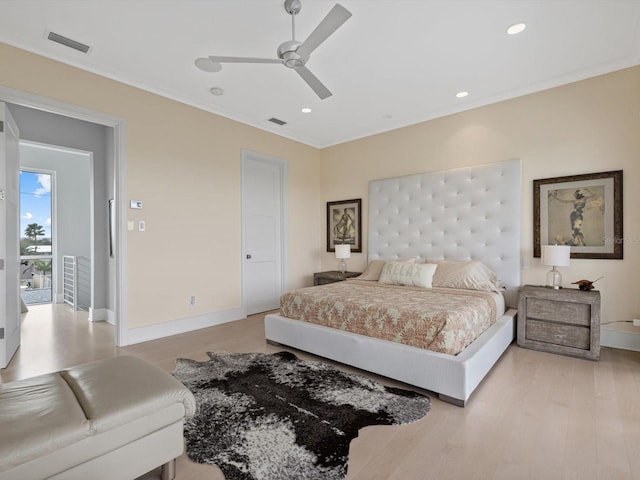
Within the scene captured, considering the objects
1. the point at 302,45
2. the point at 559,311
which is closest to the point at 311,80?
the point at 302,45

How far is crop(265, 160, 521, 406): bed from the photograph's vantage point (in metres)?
2.40

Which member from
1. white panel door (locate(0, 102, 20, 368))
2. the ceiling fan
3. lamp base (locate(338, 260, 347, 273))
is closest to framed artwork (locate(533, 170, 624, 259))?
lamp base (locate(338, 260, 347, 273))

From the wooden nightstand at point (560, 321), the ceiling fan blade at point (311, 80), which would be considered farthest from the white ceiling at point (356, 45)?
the wooden nightstand at point (560, 321)

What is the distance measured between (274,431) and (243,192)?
3548mm

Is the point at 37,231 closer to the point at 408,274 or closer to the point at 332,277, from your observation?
the point at 332,277

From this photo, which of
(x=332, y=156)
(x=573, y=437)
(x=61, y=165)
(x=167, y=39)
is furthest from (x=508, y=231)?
(x=61, y=165)

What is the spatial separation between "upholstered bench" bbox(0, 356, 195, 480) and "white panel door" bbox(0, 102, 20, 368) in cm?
202

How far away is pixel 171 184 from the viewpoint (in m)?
3.99

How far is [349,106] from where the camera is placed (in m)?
4.32

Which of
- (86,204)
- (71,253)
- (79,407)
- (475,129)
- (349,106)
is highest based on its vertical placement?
(349,106)

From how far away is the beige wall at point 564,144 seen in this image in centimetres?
324

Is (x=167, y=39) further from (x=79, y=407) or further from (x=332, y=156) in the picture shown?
(x=332, y=156)

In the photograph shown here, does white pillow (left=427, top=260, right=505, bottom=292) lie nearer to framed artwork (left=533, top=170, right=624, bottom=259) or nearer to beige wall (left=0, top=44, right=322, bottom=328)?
framed artwork (left=533, top=170, right=624, bottom=259)

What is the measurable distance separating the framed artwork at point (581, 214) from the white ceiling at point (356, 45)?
115 centimetres
